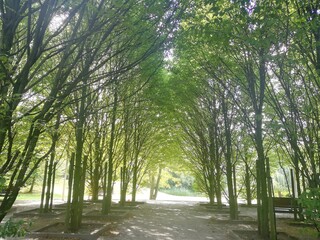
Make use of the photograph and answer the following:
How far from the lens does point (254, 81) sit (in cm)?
981

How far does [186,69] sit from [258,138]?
497cm

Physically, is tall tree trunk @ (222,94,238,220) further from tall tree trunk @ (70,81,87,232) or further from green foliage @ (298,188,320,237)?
green foliage @ (298,188,320,237)

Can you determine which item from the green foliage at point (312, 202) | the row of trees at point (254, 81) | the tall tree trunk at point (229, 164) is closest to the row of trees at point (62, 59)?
the row of trees at point (254, 81)

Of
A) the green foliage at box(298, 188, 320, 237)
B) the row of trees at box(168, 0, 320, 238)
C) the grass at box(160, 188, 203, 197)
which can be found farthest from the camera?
the grass at box(160, 188, 203, 197)

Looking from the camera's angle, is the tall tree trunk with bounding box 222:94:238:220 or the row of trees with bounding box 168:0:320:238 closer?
the row of trees with bounding box 168:0:320:238

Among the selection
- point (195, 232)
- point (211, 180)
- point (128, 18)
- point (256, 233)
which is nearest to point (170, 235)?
point (195, 232)

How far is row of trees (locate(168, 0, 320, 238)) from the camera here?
6.20 meters

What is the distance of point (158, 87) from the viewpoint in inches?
555

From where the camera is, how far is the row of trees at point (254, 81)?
6195 mm

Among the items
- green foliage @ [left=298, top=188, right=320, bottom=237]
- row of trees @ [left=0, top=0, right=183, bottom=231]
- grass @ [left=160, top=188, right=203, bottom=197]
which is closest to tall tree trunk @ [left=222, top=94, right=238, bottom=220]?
row of trees @ [left=0, top=0, right=183, bottom=231]

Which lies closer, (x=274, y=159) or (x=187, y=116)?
(x=187, y=116)

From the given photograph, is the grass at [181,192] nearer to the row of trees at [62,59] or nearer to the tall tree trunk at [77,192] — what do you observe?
the row of trees at [62,59]

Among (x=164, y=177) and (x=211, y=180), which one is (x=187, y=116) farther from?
(x=164, y=177)

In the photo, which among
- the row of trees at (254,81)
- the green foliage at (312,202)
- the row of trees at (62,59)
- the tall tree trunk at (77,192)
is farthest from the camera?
the tall tree trunk at (77,192)
